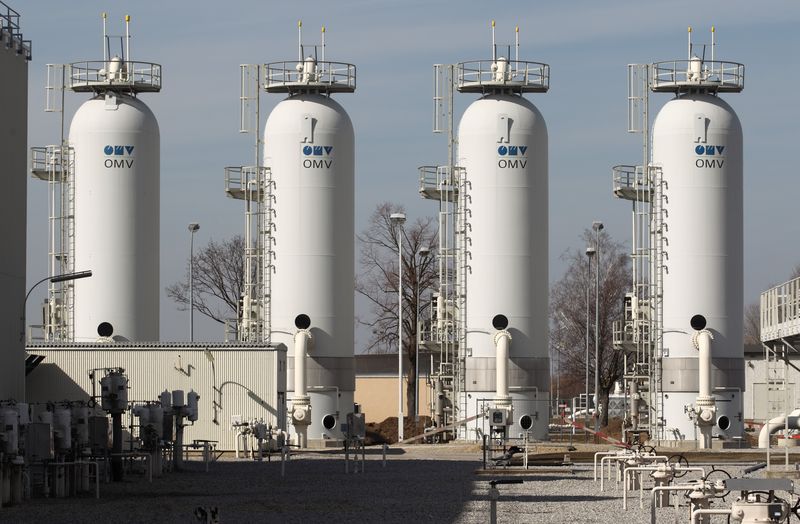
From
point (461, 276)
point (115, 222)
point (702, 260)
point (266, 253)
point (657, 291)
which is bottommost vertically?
point (657, 291)

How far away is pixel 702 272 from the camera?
183 ft

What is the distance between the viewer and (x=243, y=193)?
58.4 m

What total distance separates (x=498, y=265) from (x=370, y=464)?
11.8m

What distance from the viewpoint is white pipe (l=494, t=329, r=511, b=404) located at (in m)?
55.5

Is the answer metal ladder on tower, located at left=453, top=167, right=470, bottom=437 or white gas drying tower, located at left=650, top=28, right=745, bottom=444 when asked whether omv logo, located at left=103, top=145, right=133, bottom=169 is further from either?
white gas drying tower, located at left=650, top=28, right=745, bottom=444

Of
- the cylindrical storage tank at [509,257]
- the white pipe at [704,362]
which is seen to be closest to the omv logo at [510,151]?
the cylindrical storage tank at [509,257]

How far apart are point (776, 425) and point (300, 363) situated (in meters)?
16.3

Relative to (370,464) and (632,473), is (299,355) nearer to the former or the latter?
(370,464)

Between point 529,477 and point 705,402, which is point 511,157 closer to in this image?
point 705,402

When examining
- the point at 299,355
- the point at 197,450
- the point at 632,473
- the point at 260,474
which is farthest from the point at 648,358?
the point at 632,473

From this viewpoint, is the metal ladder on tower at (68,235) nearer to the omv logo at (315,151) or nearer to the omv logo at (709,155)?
the omv logo at (315,151)

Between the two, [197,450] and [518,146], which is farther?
[518,146]

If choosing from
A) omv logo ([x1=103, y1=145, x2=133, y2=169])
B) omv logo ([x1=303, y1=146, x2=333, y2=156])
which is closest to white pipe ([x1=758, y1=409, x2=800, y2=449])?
omv logo ([x1=303, y1=146, x2=333, y2=156])

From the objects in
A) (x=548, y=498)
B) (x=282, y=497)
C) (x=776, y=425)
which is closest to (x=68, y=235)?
(x=776, y=425)
